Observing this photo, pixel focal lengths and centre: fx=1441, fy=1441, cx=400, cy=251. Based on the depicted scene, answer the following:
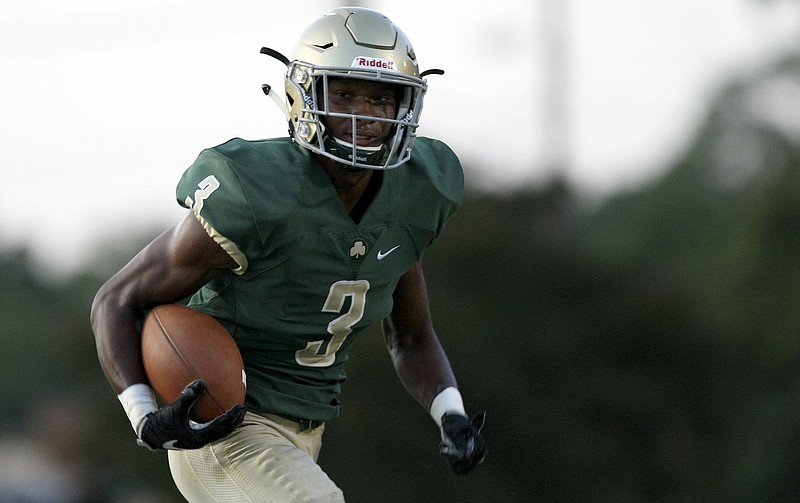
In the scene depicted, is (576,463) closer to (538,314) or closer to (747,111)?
(538,314)

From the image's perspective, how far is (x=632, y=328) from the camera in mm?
9055

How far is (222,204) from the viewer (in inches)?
139

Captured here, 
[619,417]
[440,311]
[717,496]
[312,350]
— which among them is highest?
[312,350]

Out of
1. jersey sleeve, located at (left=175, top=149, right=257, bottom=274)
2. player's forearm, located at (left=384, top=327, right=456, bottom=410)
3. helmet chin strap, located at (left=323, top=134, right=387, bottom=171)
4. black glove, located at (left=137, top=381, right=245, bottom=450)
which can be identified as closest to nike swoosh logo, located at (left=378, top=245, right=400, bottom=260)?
helmet chin strap, located at (left=323, top=134, right=387, bottom=171)

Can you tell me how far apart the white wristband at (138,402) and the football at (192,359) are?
1.0 inches

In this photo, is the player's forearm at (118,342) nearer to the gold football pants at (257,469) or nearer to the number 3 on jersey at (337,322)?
the gold football pants at (257,469)

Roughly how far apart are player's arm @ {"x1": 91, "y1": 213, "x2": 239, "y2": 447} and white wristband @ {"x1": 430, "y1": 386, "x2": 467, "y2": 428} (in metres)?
0.81

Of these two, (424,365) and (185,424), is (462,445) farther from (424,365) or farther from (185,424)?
(185,424)

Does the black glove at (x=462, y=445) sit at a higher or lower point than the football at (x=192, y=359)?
lower

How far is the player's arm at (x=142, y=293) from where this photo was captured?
3549 mm

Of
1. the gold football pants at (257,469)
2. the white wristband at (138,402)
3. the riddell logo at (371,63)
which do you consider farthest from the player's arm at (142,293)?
the riddell logo at (371,63)

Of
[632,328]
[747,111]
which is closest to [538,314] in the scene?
[632,328]

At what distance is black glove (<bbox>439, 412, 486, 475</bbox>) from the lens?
3879 mm

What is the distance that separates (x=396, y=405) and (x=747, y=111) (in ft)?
18.7
